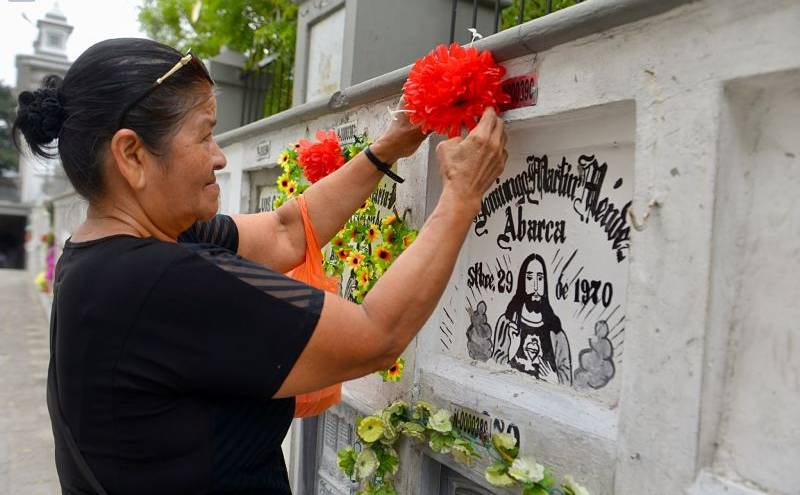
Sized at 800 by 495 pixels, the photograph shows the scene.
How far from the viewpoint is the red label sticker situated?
1949mm

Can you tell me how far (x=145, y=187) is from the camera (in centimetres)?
160

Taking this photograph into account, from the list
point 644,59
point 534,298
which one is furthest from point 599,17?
point 534,298

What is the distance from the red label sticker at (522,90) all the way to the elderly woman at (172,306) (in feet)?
1.04

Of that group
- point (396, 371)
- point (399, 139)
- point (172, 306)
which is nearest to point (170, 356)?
point (172, 306)

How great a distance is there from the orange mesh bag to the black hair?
0.81m

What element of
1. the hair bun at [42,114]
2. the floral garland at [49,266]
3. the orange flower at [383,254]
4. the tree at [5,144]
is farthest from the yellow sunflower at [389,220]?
the tree at [5,144]

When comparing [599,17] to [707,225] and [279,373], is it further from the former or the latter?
[279,373]

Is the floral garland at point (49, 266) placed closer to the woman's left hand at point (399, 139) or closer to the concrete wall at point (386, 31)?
the concrete wall at point (386, 31)

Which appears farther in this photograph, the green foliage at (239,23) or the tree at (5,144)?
the tree at (5,144)

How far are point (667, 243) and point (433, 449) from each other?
1112mm

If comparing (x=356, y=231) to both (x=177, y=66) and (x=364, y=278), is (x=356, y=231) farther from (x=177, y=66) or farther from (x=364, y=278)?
(x=177, y=66)

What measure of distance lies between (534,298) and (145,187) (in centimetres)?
122

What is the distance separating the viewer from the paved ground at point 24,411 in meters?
5.59

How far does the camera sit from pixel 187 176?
64.7 inches
